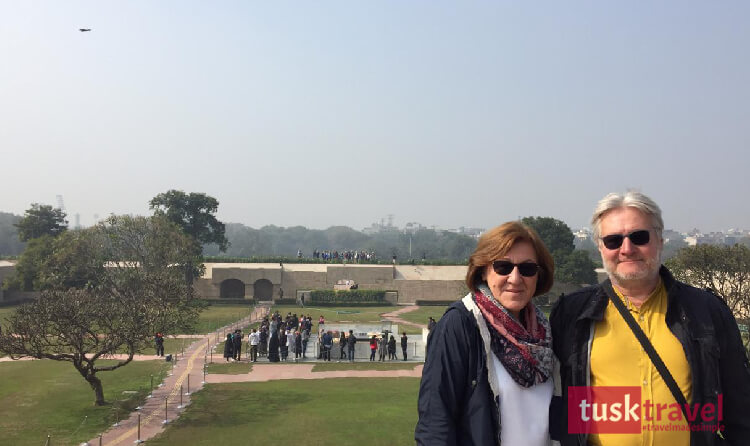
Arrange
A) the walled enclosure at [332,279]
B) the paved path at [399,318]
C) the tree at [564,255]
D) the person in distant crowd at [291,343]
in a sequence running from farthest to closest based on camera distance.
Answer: the walled enclosure at [332,279] < the tree at [564,255] < the paved path at [399,318] < the person in distant crowd at [291,343]

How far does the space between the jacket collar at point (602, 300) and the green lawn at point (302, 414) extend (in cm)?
914

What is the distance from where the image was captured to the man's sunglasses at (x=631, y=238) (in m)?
2.83

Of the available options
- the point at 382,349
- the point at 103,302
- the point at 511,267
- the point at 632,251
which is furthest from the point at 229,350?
the point at 632,251

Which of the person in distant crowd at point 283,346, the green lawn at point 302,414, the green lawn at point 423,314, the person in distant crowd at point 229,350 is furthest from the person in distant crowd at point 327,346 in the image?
the green lawn at point 423,314

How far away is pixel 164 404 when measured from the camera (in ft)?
46.4

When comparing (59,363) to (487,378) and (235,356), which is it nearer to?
(235,356)

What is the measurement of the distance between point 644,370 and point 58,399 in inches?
618

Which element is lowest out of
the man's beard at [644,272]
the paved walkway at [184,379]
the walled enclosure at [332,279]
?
the paved walkway at [184,379]

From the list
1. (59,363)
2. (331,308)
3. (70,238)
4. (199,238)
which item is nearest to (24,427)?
(59,363)

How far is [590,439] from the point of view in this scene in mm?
2762

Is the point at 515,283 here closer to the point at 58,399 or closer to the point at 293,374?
the point at 58,399

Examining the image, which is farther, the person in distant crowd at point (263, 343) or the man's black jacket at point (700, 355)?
the person in distant crowd at point (263, 343)

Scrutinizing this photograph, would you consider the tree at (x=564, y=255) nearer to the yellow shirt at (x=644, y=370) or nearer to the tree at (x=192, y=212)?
the tree at (x=192, y=212)

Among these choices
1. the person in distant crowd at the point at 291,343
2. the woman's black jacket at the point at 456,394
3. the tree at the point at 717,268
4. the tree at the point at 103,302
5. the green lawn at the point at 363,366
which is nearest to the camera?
the woman's black jacket at the point at 456,394
